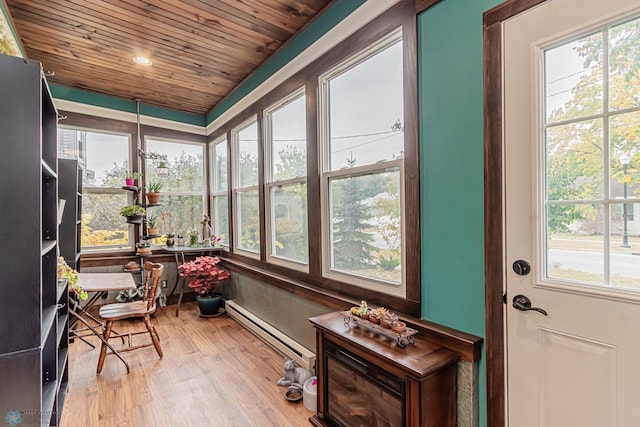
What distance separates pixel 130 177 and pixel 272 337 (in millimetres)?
3044

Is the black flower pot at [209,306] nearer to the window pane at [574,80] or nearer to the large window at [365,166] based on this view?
the large window at [365,166]

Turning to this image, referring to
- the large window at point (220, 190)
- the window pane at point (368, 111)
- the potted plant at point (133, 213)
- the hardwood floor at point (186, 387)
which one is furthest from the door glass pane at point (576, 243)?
the potted plant at point (133, 213)

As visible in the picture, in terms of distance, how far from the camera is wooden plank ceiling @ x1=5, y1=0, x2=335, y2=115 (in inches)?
92.1

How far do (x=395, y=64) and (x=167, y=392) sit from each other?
111 inches

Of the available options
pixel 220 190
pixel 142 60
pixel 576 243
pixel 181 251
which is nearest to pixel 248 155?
pixel 220 190

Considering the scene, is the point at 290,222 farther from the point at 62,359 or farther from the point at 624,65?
the point at 624,65

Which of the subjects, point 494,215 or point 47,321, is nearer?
point 494,215

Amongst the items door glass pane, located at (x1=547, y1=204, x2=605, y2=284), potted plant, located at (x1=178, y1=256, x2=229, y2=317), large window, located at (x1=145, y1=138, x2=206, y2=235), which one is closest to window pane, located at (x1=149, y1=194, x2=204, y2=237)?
large window, located at (x1=145, y1=138, x2=206, y2=235)

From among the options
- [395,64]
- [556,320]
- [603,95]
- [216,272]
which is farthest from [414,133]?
[216,272]

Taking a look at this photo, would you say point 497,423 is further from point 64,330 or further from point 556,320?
point 64,330

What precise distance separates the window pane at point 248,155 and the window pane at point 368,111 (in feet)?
4.76

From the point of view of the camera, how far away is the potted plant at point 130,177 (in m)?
4.01

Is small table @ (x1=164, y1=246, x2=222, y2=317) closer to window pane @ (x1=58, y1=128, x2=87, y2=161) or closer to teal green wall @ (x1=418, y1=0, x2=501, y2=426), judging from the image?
window pane @ (x1=58, y1=128, x2=87, y2=161)

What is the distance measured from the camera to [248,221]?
3857mm
